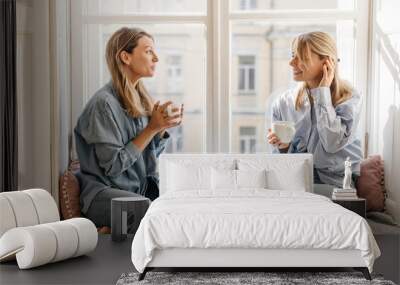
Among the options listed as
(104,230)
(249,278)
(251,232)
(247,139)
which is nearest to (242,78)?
(247,139)

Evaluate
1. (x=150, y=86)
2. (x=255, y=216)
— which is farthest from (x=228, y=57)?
(x=255, y=216)

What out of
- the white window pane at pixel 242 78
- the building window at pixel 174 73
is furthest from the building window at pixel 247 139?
the building window at pixel 174 73

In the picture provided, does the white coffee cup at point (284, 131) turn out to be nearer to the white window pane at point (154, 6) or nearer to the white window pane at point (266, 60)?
the white window pane at point (266, 60)

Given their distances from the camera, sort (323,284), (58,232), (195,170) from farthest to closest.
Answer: (195,170)
(58,232)
(323,284)

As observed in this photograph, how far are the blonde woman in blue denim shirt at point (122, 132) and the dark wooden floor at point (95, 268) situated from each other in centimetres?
99

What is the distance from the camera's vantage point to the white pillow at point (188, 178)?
6.91 metres

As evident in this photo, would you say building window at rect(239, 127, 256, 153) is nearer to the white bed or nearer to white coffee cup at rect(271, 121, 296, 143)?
white coffee cup at rect(271, 121, 296, 143)

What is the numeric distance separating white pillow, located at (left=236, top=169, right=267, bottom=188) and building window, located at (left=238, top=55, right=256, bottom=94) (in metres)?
1.22

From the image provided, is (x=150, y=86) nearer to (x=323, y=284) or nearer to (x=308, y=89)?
(x=308, y=89)

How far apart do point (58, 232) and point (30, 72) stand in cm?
243

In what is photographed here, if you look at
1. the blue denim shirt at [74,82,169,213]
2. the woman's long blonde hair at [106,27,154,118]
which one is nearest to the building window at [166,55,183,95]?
the woman's long blonde hair at [106,27,154,118]

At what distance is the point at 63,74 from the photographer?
25.3 feet

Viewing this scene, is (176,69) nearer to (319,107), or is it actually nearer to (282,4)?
(282,4)

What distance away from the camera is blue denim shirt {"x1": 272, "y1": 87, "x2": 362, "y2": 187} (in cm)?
763
